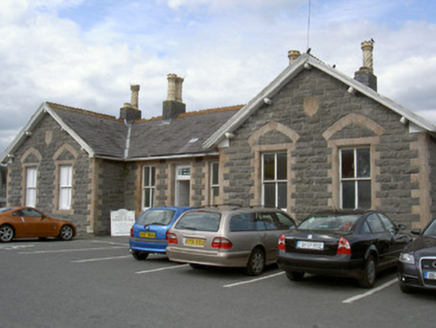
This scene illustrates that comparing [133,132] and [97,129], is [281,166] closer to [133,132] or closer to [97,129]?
[97,129]

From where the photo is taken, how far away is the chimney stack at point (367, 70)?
18.2 m

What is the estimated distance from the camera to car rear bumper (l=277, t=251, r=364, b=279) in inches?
349

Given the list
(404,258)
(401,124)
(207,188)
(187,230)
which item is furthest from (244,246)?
(207,188)

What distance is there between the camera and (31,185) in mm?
24766

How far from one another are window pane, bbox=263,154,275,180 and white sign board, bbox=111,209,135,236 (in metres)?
7.47

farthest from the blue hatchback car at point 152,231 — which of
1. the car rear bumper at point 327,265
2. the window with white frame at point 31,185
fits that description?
the window with white frame at point 31,185

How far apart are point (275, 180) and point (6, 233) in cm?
990

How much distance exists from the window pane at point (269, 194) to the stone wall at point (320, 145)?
0.27 metres

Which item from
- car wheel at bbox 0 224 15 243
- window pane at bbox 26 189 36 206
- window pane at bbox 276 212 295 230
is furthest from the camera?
window pane at bbox 26 189 36 206

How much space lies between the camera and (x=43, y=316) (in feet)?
22.4

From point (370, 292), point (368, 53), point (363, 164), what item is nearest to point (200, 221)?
point (370, 292)

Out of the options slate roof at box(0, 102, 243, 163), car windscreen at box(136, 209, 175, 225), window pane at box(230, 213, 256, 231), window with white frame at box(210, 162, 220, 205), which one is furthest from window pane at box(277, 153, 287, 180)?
window pane at box(230, 213, 256, 231)

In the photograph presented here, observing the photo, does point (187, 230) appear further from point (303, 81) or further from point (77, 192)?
point (77, 192)

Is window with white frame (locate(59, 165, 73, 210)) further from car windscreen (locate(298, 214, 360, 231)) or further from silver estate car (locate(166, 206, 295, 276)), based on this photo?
car windscreen (locate(298, 214, 360, 231))
